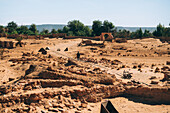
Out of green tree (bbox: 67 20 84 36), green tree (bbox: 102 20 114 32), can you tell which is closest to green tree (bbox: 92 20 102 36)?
green tree (bbox: 102 20 114 32)

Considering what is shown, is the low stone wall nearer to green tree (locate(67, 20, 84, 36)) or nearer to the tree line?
the tree line

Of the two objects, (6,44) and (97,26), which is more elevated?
(97,26)

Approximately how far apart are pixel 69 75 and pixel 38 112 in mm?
3265

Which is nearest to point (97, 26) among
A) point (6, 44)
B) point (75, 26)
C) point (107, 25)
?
point (107, 25)

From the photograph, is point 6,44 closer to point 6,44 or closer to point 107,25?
point 6,44

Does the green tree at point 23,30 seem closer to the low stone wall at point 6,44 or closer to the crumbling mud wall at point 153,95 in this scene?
the low stone wall at point 6,44

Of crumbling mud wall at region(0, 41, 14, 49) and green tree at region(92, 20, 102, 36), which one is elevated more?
green tree at region(92, 20, 102, 36)

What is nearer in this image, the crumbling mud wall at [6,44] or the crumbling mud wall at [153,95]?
the crumbling mud wall at [153,95]

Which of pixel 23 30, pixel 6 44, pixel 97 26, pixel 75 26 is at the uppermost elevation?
pixel 75 26

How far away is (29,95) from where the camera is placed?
7.84 metres

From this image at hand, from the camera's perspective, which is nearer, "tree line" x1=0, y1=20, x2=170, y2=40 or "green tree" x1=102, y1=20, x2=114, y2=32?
"tree line" x1=0, y1=20, x2=170, y2=40

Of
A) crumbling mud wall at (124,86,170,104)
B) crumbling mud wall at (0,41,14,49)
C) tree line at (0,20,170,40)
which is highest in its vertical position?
tree line at (0,20,170,40)

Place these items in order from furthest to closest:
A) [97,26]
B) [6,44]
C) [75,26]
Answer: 1. [75,26]
2. [97,26]
3. [6,44]

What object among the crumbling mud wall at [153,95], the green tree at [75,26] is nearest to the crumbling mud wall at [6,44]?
the crumbling mud wall at [153,95]
